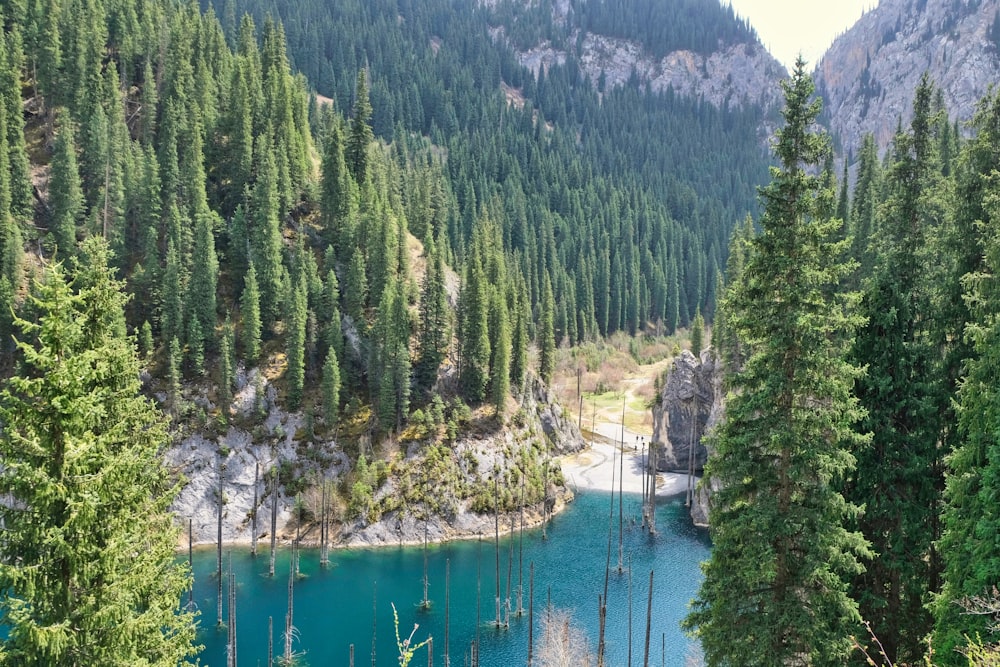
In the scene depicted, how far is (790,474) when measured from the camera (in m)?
21.9

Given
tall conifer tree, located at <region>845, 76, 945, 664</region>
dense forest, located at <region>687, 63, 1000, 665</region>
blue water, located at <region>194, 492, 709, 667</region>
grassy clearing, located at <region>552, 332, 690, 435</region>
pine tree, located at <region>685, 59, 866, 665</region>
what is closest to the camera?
dense forest, located at <region>687, 63, 1000, 665</region>

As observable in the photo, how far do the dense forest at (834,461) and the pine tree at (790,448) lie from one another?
0.15ft

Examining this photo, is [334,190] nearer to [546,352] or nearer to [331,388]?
[331,388]

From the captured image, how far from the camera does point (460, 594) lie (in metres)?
68.6

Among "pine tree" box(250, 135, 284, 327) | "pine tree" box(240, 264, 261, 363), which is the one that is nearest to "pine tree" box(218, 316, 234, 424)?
"pine tree" box(240, 264, 261, 363)

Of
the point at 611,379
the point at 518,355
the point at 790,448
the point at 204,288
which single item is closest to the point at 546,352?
the point at 518,355

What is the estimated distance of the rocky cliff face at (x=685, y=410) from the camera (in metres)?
104

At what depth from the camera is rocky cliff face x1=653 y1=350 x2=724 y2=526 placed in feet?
A: 341

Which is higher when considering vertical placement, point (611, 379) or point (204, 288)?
point (204, 288)

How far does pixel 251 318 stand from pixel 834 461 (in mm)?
76702

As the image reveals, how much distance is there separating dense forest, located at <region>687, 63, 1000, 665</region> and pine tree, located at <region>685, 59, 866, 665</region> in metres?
0.05

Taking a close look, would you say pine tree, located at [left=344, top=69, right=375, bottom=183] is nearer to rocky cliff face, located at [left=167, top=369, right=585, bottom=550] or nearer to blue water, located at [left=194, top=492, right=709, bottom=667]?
rocky cliff face, located at [left=167, top=369, right=585, bottom=550]

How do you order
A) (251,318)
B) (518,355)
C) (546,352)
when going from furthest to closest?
(546,352), (518,355), (251,318)

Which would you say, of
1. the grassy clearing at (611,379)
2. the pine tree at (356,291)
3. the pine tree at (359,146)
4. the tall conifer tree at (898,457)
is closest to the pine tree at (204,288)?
the pine tree at (356,291)
